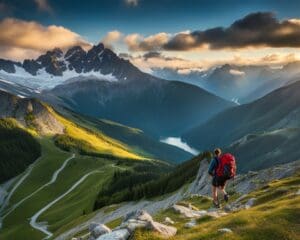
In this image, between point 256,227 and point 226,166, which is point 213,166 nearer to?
point 226,166

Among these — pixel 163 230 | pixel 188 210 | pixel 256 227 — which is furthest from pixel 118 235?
pixel 188 210

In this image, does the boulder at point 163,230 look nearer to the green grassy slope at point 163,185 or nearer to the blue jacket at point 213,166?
the blue jacket at point 213,166

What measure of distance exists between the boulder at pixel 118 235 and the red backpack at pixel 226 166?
13.9 metres

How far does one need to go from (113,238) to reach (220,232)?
6.95 metres

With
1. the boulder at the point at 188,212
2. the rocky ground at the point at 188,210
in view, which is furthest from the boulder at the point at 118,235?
the boulder at the point at 188,212

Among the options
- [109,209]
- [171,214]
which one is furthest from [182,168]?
[171,214]

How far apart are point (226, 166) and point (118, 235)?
49.3ft

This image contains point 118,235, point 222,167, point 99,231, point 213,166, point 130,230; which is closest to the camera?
point 118,235

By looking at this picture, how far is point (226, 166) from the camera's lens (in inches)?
1597

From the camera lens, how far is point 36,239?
479 feet

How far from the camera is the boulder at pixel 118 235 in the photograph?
28.8 metres

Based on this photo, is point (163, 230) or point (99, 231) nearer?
point (163, 230)

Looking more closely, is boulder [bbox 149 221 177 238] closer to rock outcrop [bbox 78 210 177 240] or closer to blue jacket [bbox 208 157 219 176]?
rock outcrop [bbox 78 210 177 240]

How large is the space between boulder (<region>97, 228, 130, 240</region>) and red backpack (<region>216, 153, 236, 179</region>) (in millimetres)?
13893
